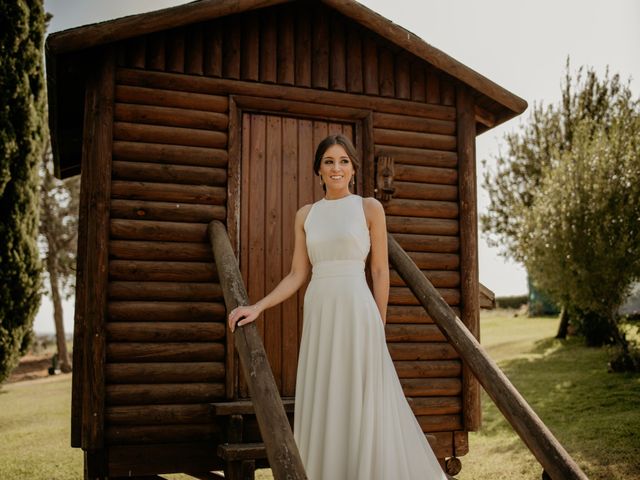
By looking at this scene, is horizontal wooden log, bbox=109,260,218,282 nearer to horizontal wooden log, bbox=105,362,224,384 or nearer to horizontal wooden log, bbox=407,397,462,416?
horizontal wooden log, bbox=105,362,224,384

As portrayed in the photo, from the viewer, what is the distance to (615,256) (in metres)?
14.8

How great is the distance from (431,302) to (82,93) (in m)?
4.15

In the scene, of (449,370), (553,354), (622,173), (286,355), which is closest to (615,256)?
(622,173)

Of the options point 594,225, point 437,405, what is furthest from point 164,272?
point 594,225

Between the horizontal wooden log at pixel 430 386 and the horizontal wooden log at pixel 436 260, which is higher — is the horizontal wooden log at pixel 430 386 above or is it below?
below

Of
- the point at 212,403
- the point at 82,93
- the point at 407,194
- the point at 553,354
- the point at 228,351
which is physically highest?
the point at 82,93

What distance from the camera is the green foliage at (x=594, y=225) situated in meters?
14.9

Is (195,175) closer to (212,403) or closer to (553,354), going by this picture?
(212,403)

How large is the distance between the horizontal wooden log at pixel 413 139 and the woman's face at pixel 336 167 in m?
2.28

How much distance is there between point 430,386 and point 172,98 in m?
3.64

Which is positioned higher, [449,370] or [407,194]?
[407,194]

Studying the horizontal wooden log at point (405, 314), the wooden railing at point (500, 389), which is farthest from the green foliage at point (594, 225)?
the wooden railing at point (500, 389)

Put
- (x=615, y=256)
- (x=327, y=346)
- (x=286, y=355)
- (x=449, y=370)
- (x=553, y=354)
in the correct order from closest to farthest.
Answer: (x=327, y=346) → (x=286, y=355) → (x=449, y=370) → (x=615, y=256) → (x=553, y=354)

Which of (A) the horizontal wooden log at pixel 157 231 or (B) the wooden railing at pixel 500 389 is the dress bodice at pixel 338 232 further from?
(A) the horizontal wooden log at pixel 157 231
